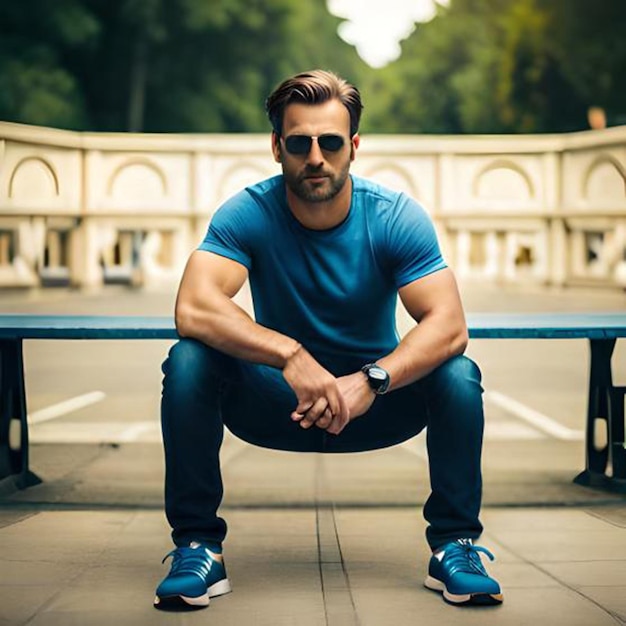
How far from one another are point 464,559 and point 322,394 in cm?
51

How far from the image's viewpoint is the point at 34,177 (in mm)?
20547

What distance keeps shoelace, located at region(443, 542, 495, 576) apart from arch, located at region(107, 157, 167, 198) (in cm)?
1967

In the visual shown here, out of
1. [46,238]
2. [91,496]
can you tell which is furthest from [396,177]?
[91,496]

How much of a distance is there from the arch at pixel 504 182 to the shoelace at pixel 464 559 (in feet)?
64.6

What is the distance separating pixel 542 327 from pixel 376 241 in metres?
1.08

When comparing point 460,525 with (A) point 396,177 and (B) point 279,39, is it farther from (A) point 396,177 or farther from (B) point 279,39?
(B) point 279,39

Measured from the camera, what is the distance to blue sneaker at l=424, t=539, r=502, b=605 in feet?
8.79

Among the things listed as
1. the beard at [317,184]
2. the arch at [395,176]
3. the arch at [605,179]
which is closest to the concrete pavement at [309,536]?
the beard at [317,184]

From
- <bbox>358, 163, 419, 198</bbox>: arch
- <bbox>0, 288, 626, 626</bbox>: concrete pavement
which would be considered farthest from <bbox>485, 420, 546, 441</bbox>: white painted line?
<bbox>358, 163, 419, 198</bbox>: arch

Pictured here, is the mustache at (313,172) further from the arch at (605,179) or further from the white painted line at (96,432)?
the arch at (605,179)

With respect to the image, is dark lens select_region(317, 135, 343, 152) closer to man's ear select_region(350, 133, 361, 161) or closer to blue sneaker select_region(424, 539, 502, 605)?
man's ear select_region(350, 133, 361, 161)

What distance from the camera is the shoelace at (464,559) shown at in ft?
8.89

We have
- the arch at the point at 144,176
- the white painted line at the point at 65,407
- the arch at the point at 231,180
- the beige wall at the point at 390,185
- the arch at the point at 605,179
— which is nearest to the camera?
the white painted line at the point at 65,407

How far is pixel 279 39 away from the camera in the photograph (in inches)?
1766
